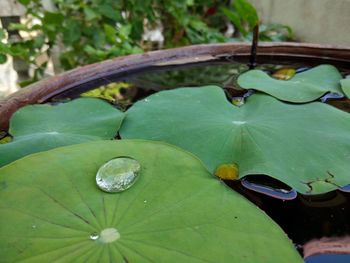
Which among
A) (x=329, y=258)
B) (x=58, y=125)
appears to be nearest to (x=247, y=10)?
(x=58, y=125)

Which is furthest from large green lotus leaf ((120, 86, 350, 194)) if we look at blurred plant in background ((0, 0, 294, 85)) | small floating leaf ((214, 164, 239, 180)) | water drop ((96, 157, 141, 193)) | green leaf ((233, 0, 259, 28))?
blurred plant in background ((0, 0, 294, 85))

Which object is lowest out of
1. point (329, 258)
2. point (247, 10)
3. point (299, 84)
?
point (329, 258)

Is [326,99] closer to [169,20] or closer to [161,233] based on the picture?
[161,233]

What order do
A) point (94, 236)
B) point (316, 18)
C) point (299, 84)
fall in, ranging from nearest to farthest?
point (94, 236)
point (299, 84)
point (316, 18)

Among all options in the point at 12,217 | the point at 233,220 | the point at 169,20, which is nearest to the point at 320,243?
the point at 233,220

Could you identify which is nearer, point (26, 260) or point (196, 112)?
point (26, 260)

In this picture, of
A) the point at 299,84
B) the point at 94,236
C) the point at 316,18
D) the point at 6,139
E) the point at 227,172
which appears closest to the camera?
the point at 94,236

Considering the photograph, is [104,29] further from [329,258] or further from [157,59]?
[329,258]

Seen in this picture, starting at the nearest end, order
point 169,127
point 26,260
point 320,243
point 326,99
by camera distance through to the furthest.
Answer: point 26,260, point 320,243, point 169,127, point 326,99
